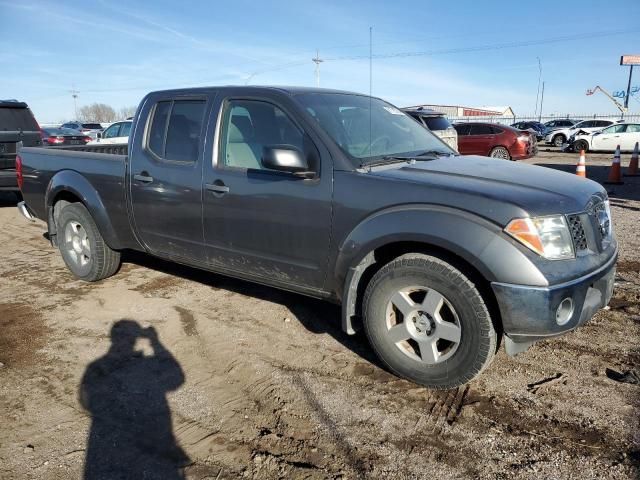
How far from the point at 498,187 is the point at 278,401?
1.80 m

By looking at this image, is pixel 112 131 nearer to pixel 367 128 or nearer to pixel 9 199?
pixel 9 199

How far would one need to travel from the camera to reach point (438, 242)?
9.02 feet

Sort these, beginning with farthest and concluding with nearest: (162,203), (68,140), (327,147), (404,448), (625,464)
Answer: (68,140), (162,203), (327,147), (404,448), (625,464)

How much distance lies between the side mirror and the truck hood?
0.47m

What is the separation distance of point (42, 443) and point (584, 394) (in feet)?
9.98

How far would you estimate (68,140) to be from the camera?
15859 mm

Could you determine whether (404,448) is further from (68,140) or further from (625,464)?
(68,140)

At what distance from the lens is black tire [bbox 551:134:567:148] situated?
27.8 meters

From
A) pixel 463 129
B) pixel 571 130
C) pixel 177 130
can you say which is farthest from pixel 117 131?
pixel 571 130

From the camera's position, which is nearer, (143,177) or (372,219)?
(372,219)

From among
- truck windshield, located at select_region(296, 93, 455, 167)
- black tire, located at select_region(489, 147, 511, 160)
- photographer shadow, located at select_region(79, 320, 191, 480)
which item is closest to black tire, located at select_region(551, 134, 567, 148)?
black tire, located at select_region(489, 147, 511, 160)

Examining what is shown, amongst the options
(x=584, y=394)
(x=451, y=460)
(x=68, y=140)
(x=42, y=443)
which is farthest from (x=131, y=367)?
(x=68, y=140)

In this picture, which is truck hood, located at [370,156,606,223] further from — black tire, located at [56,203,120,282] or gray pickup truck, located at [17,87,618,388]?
black tire, located at [56,203,120,282]

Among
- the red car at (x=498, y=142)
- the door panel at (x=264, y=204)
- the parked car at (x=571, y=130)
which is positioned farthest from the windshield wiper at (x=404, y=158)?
the parked car at (x=571, y=130)
